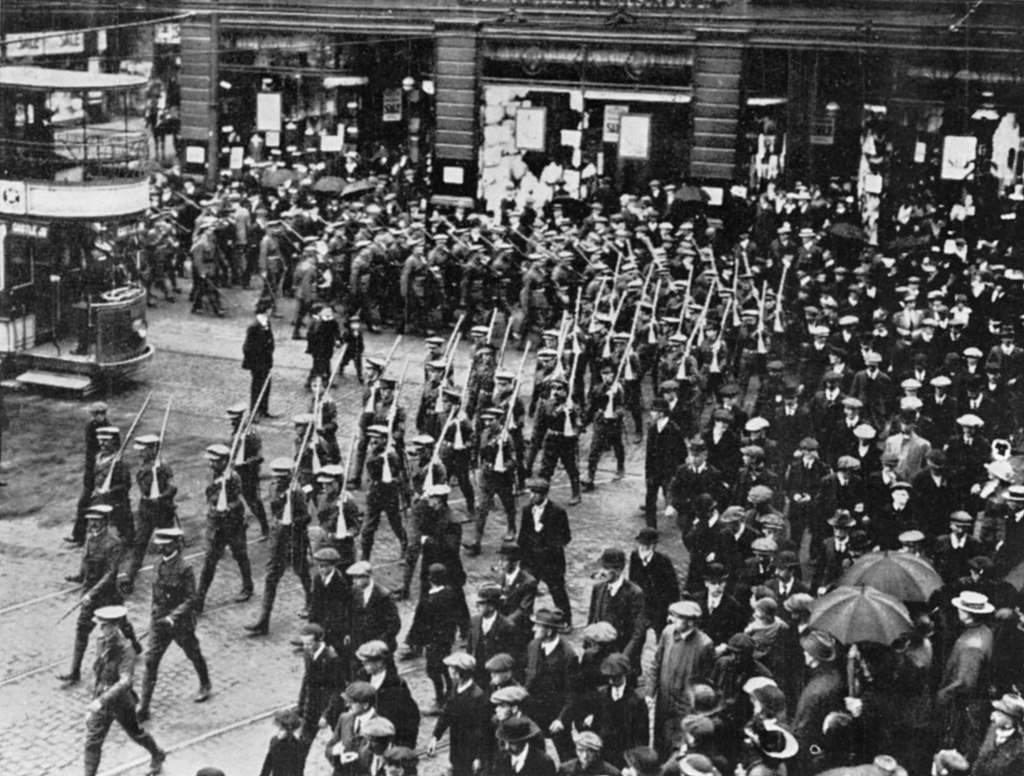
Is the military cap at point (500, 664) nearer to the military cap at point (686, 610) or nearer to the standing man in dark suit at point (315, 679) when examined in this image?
the military cap at point (686, 610)

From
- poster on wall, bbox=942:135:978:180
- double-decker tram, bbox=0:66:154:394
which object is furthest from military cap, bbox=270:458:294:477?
poster on wall, bbox=942:135:978:180

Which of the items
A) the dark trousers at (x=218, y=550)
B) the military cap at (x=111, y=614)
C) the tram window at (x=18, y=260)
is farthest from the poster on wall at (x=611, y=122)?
the military cap at (x=111, y=614)

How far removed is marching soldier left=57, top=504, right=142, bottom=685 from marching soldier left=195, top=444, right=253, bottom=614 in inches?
43.2

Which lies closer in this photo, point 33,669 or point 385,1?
point 33,669

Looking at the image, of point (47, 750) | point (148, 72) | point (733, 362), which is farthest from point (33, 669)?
point (148, 72)

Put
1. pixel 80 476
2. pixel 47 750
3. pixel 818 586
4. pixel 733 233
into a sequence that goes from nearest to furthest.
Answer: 1. pixel 47 750
2. pixel 818 586
3. pixel 80 476
4. pixel 733 233

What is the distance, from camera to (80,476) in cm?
1869

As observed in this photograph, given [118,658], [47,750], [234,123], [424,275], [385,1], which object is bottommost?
[47,750]

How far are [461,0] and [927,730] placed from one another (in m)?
26.0

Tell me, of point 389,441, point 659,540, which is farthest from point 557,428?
point 389,441

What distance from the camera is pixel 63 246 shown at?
21.9 metres

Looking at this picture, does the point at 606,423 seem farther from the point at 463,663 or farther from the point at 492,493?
the point at 463,663

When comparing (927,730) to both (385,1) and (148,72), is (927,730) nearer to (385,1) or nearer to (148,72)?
(385,1)

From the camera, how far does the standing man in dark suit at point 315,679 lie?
36.1 feet
